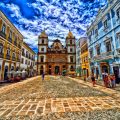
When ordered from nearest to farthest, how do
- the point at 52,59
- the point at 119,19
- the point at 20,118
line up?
1. the point at 20,118
2. the point at 119,19
3. the point at 52,59

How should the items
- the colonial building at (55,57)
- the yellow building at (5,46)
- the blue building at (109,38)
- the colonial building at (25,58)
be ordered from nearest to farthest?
the blue building at (109,38) < the yellow building at (5,46) < the colonial building at (25,58) < the colonial building at (55,57)

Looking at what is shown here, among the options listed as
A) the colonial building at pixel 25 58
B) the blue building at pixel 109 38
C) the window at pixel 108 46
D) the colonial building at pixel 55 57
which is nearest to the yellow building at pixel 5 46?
the colonial building at pixel 25 58

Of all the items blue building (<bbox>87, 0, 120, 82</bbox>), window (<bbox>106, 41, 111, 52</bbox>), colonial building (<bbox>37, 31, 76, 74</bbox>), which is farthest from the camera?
colonial building (<bbox>37, 31, 76, 74</bbox>)

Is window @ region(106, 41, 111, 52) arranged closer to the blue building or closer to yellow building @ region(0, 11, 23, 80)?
the blue building

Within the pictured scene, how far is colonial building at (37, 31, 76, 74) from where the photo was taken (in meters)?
48.7

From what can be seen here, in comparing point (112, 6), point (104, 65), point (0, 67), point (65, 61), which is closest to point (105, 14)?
point (112, 6)

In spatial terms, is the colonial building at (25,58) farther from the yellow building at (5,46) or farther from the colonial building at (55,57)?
the colonial building at (55,57)

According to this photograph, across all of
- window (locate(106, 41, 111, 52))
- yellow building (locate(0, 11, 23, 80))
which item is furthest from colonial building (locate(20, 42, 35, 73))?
window (locate(106, 41, 111, 52))

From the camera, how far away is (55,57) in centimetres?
5044

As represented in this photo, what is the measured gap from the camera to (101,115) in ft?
13.1

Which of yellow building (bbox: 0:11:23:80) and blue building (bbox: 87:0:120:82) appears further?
yellow building (bbox: 0:11:23:80)

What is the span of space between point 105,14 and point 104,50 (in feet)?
17.8

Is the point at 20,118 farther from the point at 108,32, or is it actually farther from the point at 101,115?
the point at 108,32

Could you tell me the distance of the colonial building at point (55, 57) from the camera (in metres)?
48.7
